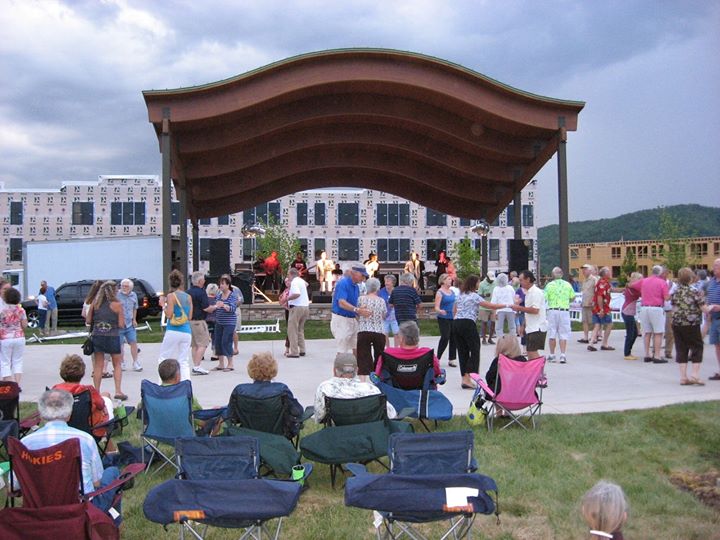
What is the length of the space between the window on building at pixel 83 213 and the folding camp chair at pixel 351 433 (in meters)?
47.1

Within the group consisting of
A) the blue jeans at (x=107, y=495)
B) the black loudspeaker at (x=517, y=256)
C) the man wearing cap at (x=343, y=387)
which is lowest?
the blue jeans at (x=107, y=495)

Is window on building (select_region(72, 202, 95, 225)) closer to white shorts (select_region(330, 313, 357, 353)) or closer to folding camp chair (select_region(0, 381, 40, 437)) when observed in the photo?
white shorts (select_region(330, 313, 357, 353))

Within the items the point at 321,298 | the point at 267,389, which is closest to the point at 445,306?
the point at 267,389

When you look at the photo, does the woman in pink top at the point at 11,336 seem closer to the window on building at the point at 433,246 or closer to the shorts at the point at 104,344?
the shorts at the point at 104,344

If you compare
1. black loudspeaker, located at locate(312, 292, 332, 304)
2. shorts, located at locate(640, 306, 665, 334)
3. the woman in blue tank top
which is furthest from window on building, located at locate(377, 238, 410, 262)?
the woman in blue tank top

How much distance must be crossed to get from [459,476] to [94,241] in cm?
2380

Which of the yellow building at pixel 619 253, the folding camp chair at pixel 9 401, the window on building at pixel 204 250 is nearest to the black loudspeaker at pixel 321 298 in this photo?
the folding camp chair at pixel 9 401

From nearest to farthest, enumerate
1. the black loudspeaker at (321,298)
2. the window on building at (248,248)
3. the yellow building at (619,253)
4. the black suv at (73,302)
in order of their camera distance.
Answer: the black loudspeaker at (321,298) < the black suv at (73,302) < the window on building at (248,248) < the yellow building at (619,253)

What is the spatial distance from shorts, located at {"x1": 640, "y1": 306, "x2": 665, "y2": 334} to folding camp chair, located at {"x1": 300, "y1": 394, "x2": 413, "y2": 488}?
A: 6.71m

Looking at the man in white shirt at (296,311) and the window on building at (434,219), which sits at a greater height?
the window on building at (434,219)

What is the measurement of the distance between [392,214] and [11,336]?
44065mm

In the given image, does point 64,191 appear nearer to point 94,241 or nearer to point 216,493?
point 94,241

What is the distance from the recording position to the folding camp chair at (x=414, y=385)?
6.52 m

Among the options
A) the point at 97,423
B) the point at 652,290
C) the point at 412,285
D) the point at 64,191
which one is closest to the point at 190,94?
the point at 412,285
